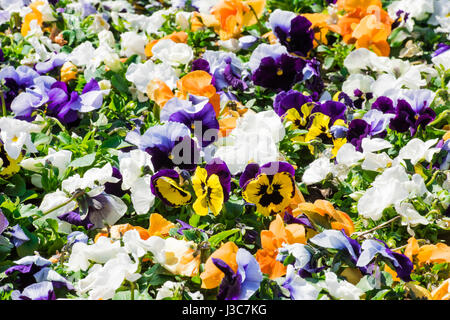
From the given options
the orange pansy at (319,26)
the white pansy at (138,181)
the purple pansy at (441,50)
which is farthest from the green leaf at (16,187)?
the purple pansy at (441,50)

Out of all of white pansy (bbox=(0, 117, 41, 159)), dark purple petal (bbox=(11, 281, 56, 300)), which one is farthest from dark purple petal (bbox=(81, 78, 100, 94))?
dark purple petal (bbox=(11, 281, 56, 300))

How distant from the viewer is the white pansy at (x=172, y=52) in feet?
8.48

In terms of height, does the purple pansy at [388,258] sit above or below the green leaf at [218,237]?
above

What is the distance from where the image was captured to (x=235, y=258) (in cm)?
159

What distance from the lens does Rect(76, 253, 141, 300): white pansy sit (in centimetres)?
154

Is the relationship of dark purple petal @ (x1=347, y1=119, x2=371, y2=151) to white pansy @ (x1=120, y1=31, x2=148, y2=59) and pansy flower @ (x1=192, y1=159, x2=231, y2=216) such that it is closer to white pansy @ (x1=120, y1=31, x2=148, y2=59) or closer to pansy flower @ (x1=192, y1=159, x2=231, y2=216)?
pansy flower @ (x1=192, y1=159, x2=231, y2=216)

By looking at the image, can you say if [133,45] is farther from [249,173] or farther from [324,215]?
[324,215]

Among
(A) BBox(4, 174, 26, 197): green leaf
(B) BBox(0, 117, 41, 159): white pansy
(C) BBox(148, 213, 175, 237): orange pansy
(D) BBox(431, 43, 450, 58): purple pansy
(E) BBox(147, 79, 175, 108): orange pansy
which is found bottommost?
(A) BBox(4, 174, 26, 197): green leaf

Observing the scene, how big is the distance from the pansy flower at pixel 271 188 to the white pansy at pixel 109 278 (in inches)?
17.4

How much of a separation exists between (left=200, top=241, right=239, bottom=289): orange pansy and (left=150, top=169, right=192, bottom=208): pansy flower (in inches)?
11.3

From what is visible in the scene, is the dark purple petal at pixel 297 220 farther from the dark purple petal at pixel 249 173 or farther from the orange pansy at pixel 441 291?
the orange pansy at pixel 441 291

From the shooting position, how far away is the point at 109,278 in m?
1.56

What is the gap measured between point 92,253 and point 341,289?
2.12 ft

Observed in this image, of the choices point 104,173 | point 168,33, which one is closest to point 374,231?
point 104,173
